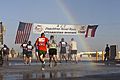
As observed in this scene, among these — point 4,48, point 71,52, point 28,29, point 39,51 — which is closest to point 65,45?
point 71,52

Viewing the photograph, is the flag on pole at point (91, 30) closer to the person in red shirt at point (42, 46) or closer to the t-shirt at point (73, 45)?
the t-shirt at point (73, 45)

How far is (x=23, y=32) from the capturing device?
38.2 m

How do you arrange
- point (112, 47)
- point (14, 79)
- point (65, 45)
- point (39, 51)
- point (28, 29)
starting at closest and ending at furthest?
point (14, 79) < point (39, 51) < point (65, 45) < point (112, 47) < point (28, 29)

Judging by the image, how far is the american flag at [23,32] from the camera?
122ft

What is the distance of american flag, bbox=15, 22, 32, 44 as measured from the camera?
37234mm

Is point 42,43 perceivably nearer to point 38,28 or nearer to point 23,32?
point 23,32

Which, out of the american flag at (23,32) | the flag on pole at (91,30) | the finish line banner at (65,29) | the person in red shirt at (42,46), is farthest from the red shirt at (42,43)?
the flag on pole at (91,30)

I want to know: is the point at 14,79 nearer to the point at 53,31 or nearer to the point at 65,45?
the point at 65,45

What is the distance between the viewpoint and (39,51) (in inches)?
776

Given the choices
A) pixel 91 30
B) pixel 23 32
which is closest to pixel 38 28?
pixel 23 32

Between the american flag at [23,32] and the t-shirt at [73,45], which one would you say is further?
the american flag at [23,32]

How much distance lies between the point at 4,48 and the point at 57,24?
15779 millimetres

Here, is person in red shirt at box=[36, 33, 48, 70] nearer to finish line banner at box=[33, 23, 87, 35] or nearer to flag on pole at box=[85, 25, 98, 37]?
finish line banner at box=[33, 23, 87, 35]

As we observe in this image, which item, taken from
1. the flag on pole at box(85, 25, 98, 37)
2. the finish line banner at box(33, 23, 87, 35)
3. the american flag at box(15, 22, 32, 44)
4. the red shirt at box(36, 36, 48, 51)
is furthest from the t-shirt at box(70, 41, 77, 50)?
the flag on pole at box(85, 25, 98, 37)
